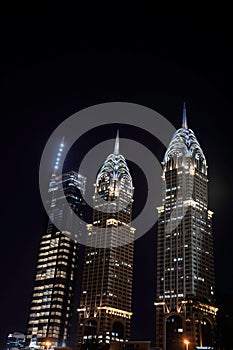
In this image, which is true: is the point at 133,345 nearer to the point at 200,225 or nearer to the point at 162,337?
the point at 162,337

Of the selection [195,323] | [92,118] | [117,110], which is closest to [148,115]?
[117,110]

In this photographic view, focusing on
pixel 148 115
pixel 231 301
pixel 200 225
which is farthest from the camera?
pixel 200 225

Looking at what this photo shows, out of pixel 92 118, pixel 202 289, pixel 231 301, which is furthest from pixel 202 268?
pixel 92 118

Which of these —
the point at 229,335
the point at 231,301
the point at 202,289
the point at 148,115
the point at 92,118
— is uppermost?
the point at 148,115

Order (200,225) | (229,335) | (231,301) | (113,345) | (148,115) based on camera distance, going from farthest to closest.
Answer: (200,225) < (113,345) < (148,115) < (231,301) < (229,335)

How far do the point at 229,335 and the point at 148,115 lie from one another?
232 feet

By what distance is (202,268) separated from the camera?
18950 centimetres

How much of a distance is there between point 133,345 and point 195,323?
84.3 ft

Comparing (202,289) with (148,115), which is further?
(202,289)

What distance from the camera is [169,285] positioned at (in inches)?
7367

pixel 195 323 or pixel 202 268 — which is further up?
pixel 202 268

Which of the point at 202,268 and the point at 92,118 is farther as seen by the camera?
the point at 202,268

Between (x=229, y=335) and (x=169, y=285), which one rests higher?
(x=169, y=285)

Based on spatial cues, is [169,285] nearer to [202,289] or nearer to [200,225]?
[202,289]
